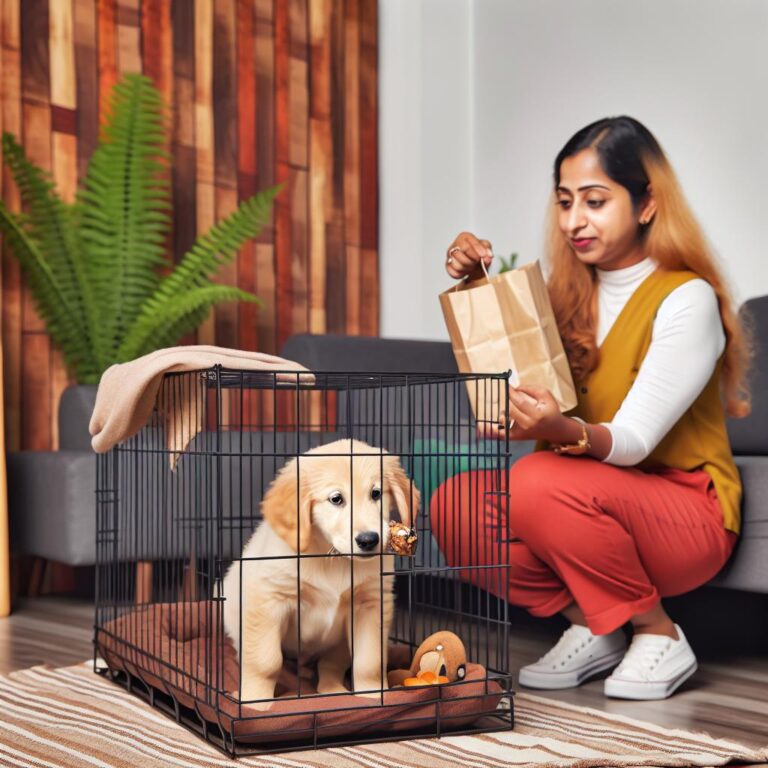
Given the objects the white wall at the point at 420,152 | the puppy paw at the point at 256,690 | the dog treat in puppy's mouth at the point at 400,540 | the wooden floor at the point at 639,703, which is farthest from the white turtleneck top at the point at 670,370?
the white wall at the point at 420,152

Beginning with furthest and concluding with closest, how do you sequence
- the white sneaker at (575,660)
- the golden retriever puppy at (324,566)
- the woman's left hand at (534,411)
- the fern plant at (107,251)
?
the fern plant at (107,251), the white sneaker at (575,660), the woman's left hand at (534,411), the golden retriever puppy at (324,566)

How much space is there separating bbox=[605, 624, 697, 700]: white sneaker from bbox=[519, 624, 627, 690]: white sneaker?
8 centimetres

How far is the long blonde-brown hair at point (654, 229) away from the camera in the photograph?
2246 millimetres

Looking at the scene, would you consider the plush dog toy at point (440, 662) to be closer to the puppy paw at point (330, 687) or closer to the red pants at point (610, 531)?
the puppy paw at point (330, 687)

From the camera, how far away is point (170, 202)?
4129 mm

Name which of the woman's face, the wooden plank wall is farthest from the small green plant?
the woman's face

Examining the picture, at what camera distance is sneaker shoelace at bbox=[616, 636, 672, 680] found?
2.06 m

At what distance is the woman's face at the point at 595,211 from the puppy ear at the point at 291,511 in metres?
0.90

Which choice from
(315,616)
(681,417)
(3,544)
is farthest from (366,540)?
(3,544)

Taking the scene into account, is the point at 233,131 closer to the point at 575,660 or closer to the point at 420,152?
the point at 420,152

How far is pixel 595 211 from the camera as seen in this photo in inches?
88.5

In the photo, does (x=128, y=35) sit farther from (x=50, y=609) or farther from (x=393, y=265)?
(x=50, y=609)

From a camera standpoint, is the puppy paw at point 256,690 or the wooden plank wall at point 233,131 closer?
the puppy paw at point 256,690

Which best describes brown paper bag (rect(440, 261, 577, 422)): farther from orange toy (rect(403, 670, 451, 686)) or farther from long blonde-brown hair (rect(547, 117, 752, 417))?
orange toy (rect(403, 670, 451, 686))
